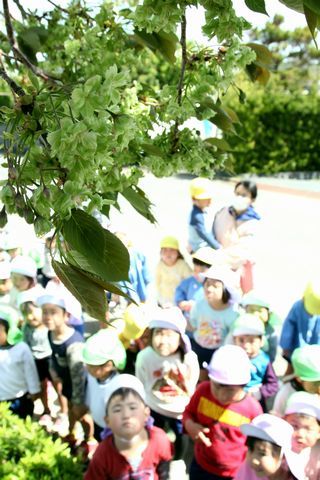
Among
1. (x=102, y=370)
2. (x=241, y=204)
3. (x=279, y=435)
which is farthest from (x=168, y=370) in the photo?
(x=241, y=204)

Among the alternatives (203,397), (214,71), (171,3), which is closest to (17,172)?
(171,3)

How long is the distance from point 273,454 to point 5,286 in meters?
3.06

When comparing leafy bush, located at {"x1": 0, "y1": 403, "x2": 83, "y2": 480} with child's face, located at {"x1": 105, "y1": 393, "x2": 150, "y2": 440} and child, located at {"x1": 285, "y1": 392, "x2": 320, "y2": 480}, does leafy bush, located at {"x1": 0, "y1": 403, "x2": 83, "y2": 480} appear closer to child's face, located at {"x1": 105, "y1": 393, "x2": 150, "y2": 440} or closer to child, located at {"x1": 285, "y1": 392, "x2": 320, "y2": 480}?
child's face, located at {"x1": 105, "y1": 393, "x2": 150, "y2": 440}

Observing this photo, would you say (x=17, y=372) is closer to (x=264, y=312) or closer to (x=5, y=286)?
(x=5, y=286)

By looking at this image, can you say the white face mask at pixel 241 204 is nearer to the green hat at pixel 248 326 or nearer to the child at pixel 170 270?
the child at pixel 170 270

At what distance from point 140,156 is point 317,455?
2.19m

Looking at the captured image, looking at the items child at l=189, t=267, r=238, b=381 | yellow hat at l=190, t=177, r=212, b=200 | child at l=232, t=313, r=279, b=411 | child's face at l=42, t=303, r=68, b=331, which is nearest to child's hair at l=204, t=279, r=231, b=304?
child at l=189, t=267, r=238, b=381

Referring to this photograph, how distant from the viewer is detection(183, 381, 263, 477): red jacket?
3438 mm

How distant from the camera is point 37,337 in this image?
4.51 metres

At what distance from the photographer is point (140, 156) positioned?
156cm

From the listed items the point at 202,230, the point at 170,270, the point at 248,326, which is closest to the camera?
the point at 248,326

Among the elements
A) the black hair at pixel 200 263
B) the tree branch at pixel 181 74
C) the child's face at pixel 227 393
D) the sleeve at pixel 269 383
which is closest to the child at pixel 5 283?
the black hair at pixel 200 263

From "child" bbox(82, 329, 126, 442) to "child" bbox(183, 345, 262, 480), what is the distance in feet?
2.02

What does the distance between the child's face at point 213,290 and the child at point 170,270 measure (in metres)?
1.16
